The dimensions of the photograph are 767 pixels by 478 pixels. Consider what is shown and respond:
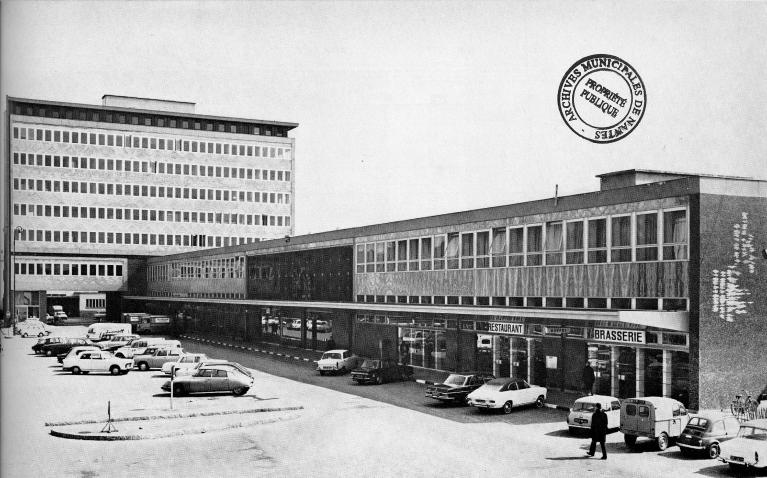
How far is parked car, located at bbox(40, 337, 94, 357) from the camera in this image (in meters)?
53.5

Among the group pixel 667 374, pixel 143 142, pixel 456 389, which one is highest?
pixel 143 142

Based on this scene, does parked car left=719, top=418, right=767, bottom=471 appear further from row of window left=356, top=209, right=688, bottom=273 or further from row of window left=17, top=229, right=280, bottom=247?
row of window left=17, top=229, right=280, bottom=247

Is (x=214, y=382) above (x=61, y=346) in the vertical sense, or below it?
above

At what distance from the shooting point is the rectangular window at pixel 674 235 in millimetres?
28109

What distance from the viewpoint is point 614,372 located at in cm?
3077

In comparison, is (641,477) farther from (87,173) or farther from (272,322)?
(87,173)

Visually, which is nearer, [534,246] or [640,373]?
[640,373]

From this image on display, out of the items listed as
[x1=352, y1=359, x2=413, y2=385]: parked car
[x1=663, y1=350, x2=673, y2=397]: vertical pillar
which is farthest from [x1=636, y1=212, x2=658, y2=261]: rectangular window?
[x1=352, y1=359, x2=413, y2=385]: parked car

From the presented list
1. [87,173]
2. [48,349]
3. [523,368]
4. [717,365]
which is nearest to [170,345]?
[48,349]

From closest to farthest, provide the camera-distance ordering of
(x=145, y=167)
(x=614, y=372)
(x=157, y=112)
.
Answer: (x=614, y=372) → (x=145, y=167) → (x=157, y=112)

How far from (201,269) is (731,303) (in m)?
60.7

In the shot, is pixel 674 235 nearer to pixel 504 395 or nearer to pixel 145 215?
pixel 504 395

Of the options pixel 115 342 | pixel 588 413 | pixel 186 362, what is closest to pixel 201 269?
pixel 115 342

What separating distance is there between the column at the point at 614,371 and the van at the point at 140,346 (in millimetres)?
27176
